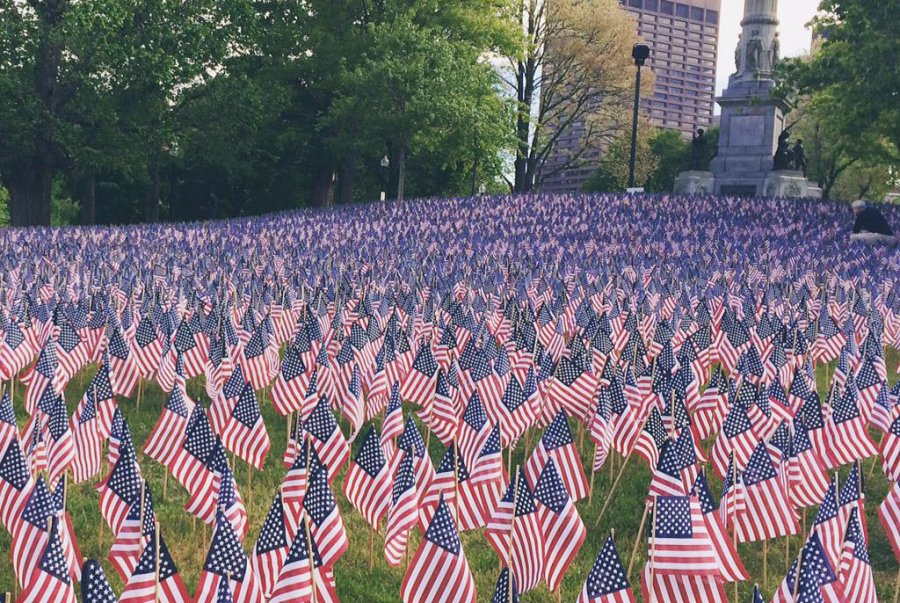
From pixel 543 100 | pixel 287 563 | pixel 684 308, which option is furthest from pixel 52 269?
pixel 543 100

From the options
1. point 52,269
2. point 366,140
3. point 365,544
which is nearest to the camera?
point 365,544

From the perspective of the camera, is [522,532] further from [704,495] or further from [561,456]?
[561,456]

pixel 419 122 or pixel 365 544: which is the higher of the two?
pixel 419 122

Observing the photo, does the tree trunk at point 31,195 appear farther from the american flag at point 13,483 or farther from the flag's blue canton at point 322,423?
the american flag at point 13,483

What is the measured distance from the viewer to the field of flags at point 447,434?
16.5 ft

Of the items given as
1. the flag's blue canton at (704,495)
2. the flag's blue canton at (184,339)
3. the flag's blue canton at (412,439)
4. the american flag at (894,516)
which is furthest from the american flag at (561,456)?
the flag's blue canton at (184,339)

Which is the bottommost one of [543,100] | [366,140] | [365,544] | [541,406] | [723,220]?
[365,544]

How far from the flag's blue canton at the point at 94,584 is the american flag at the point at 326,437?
3.49m

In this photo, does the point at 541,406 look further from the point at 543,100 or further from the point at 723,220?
the point at 543,100

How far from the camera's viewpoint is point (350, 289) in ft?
54.7

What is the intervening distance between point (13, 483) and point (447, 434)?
3.96 metres

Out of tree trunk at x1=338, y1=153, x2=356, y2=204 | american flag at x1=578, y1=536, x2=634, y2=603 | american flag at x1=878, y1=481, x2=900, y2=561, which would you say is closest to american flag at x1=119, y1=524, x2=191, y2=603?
american flag at x1=578, y1=536, x2=634, y2=603

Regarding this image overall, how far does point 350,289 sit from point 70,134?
71.8ft

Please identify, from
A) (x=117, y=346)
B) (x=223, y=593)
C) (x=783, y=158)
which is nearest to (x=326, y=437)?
(x=223, y=593)
